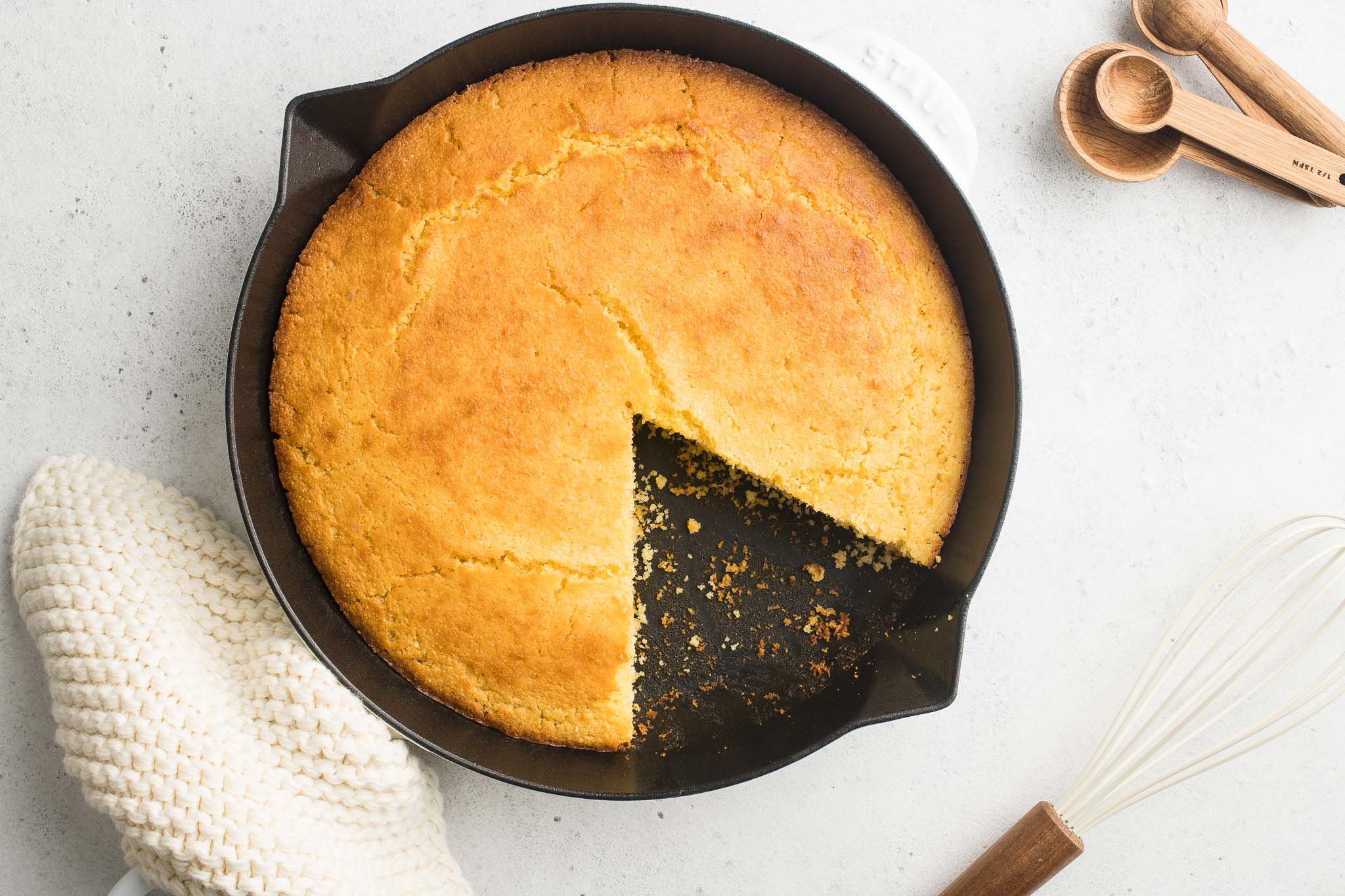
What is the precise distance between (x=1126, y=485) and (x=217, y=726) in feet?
7.92

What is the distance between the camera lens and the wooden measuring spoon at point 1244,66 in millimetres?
2344

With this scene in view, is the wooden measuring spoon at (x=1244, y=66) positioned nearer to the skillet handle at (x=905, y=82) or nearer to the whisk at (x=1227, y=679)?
the skillet handle at (x=905, y=82)

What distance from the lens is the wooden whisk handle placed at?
7.52 feet

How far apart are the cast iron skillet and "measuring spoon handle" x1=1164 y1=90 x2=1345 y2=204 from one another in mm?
753

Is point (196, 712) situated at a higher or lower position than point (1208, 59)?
lower

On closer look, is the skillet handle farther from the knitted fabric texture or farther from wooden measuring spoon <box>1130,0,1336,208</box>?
the knitted fabric texture

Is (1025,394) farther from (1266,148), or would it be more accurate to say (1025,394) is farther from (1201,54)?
(1201,54)

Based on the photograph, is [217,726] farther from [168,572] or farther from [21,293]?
[21,293]

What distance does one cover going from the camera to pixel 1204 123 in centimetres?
231

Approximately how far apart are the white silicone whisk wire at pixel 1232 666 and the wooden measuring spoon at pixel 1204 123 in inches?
36.0

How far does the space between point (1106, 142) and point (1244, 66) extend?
41 cm

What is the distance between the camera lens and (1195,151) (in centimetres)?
238

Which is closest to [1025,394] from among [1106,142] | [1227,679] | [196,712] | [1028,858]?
[1106,142]

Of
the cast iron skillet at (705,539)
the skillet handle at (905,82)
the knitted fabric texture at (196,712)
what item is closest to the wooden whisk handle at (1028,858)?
the cast iron skillet at (705,539)
